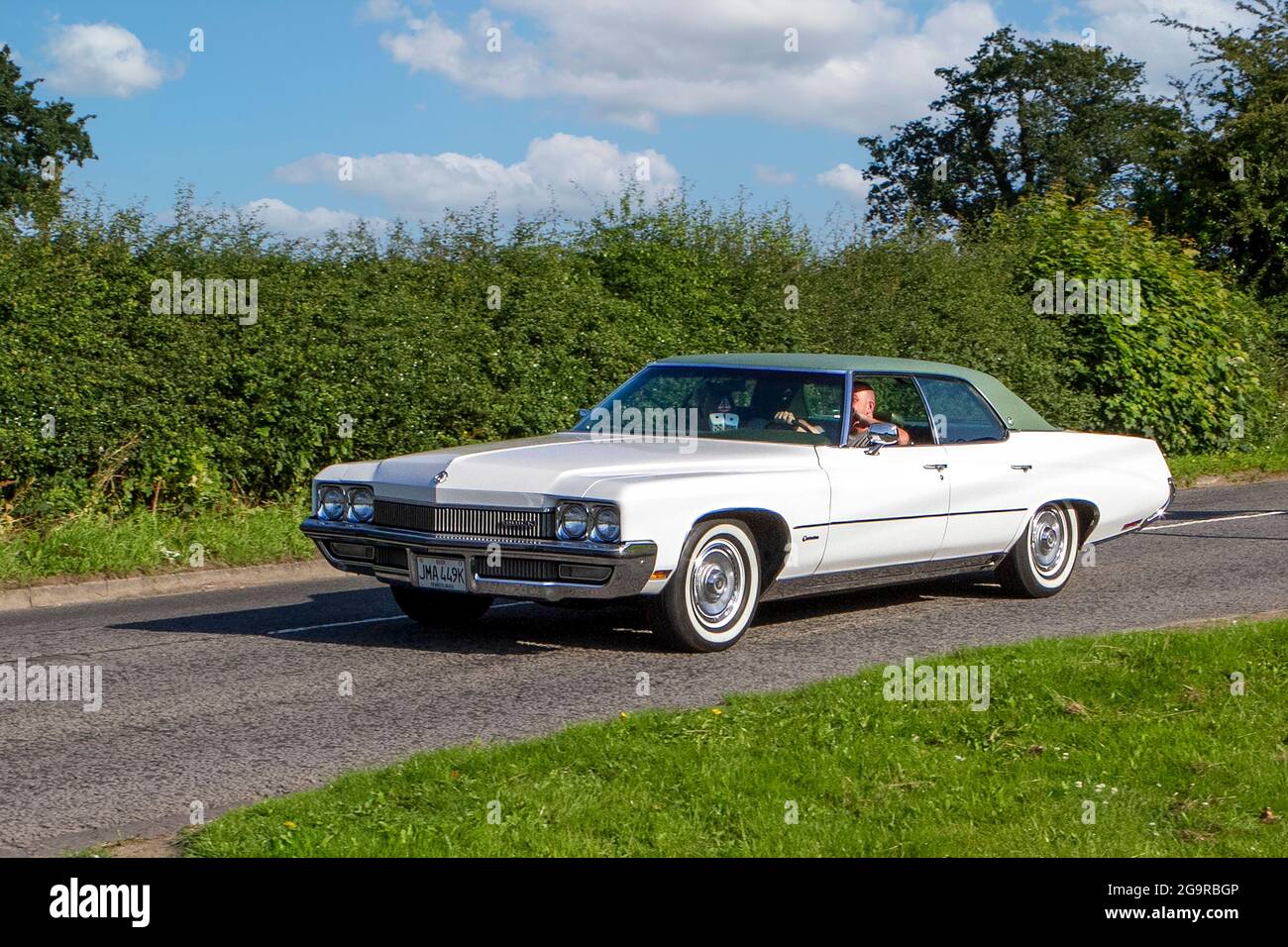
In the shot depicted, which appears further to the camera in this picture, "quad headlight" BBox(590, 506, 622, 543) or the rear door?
the rear door

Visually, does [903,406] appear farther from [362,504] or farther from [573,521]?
[362,504]

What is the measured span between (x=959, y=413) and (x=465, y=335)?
7.66m

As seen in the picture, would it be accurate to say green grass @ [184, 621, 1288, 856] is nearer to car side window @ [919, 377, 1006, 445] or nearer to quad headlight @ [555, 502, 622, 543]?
quad headlight @ [555, 502, 622, 543]

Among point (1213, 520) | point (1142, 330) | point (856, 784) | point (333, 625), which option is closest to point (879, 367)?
point (333, 625)

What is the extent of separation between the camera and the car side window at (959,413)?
10344mm

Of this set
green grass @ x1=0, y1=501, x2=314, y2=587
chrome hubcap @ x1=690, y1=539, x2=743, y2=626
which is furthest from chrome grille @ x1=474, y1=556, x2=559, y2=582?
green grass @ x1=0, y1=501, x2=314, y2=587

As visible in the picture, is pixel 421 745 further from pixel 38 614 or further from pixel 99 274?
pixel 99 274

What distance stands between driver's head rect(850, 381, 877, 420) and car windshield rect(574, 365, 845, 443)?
A: 269mm

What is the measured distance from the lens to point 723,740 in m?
6.19

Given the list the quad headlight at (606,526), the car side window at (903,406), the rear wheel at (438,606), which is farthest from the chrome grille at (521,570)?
the car side window at (903,406)

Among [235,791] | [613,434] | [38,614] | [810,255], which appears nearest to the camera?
[235,791]

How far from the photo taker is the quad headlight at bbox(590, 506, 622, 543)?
804 centimetres
